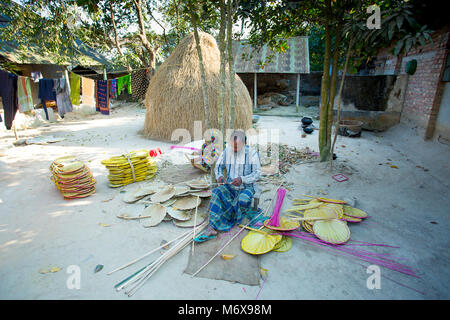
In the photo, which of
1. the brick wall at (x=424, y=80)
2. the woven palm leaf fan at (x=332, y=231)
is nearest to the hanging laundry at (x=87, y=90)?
the woven palm leaf fan at (x=332, y=231)

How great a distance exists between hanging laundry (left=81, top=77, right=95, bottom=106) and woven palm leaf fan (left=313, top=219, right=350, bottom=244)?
8.67 m

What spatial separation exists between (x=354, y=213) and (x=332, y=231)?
2.14 feet

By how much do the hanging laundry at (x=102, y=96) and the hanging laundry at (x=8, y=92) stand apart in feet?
8.63

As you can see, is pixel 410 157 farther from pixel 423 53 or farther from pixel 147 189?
pixel 147 189

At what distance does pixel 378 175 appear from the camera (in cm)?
462

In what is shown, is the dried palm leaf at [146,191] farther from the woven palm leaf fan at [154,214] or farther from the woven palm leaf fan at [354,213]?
the woven palm leaf fan at [354,213]

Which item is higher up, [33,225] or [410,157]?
[410,157]

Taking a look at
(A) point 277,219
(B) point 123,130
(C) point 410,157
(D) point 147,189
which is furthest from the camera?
(B) point 123,130

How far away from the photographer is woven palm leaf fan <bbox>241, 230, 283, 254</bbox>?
8.38ft

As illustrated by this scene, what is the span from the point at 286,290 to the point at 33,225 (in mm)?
3294
